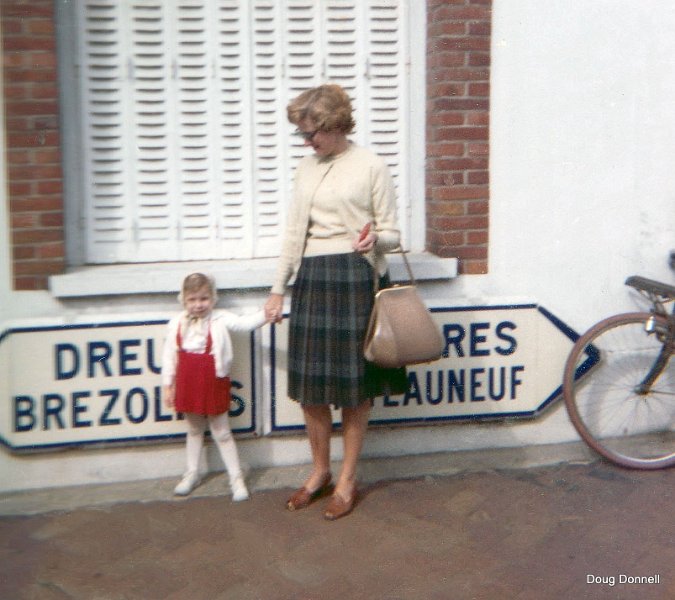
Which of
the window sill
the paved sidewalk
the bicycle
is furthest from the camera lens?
the bicycle

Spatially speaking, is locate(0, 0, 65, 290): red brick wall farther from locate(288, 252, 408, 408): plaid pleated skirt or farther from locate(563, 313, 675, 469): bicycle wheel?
locate(563, 313, 675, 469): bicycle wheel

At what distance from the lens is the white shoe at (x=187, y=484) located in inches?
179

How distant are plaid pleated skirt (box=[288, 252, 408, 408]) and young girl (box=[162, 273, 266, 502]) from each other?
270mm

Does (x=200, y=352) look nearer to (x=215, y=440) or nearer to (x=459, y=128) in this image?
(x=215, y=440)

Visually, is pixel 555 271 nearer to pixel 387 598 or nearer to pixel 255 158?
pixel 255 158

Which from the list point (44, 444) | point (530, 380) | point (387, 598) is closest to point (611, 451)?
point (530, 380)

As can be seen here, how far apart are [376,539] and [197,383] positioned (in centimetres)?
106

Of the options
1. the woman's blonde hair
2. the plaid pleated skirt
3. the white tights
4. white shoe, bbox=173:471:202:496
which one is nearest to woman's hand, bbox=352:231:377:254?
A: the plaid pleated skirt

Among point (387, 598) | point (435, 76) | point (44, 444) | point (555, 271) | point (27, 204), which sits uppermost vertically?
point (435, 76)

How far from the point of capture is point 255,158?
15.9ft

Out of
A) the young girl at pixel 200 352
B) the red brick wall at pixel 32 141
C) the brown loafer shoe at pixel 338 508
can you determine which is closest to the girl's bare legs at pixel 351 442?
the brown loafer shoe at pixel 338 508

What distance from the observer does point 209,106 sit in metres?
4.77

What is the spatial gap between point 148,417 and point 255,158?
4.52ft

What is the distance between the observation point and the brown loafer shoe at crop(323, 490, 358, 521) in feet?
14.1
